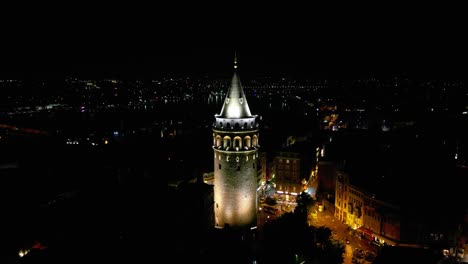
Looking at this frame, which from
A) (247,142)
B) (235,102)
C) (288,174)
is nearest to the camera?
(235,102)

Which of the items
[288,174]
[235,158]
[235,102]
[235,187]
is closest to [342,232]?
[235,187]

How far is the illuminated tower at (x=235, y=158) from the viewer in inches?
903

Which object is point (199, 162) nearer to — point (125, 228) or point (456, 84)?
point (125, 228)

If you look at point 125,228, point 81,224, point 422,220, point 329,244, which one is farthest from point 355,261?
point 81,224

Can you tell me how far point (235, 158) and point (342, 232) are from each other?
35.9 feet

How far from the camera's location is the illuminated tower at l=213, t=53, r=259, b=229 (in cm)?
2294

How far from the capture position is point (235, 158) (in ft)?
76.3

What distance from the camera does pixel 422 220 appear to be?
79.0 feet

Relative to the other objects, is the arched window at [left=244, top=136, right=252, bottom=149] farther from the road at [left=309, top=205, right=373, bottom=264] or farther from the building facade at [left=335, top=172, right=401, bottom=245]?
the building facade at [left=335, top=172, right=401, bottom=245]

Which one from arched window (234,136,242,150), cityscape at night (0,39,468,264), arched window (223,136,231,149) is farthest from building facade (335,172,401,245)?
arched window (223,136,231,149)

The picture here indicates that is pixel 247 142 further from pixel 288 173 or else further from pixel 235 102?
pixel 288 173

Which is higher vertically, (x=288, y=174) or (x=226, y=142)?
(x=226, y=142)

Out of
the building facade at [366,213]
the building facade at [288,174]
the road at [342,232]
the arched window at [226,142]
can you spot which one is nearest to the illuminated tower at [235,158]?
the arched window at [226,142]

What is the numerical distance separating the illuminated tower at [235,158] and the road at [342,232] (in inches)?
268
